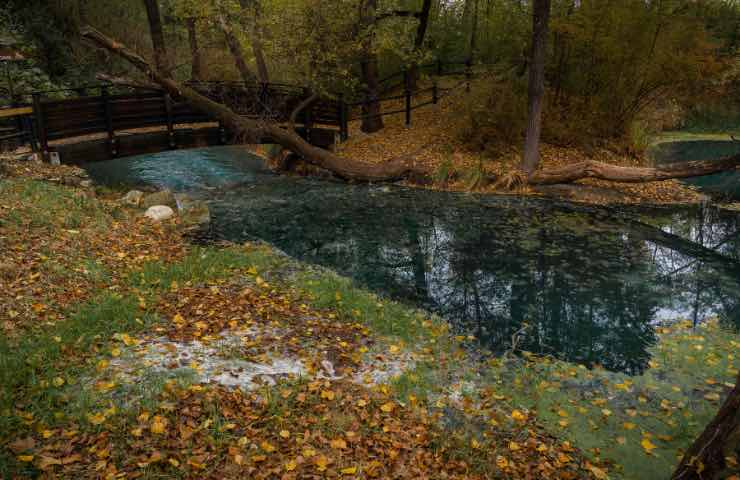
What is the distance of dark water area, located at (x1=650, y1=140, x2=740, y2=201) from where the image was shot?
58.4ft

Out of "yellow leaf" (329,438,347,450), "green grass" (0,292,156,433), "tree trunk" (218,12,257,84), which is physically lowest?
"yellow leaf" (329,438,347,450)

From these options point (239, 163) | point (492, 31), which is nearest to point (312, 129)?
point (239, 163)

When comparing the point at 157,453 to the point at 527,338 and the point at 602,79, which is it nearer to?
the point at 527,338

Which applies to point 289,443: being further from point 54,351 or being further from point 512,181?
point 512,181

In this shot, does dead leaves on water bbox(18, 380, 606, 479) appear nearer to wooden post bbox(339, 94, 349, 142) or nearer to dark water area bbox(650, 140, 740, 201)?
wooden post bbox(339, 94, 349, 142)

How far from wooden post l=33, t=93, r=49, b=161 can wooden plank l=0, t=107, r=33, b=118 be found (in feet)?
0.50

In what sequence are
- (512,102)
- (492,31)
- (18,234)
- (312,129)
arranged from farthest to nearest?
Answer: (492,31), (312,129), (512,102), (18,234)

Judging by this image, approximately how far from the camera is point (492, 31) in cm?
2353

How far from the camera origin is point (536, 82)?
15117 millimetres

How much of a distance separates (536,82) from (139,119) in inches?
472

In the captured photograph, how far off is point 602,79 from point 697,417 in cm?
1434

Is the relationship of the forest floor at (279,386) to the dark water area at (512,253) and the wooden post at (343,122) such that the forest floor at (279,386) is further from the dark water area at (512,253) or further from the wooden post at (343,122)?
the wooden post at (343,122)

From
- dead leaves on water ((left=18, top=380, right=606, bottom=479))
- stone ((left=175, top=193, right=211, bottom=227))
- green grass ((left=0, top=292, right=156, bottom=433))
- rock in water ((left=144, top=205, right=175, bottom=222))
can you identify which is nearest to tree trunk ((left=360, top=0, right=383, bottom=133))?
stone ((left=175, top=193, right=211, bottom=227))

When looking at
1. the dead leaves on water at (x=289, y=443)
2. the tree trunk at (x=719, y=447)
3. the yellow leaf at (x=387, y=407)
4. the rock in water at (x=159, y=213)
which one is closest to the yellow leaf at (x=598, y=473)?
the dead leaves on water at (x=289, y=443)
